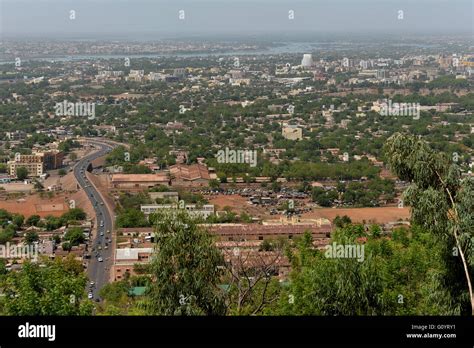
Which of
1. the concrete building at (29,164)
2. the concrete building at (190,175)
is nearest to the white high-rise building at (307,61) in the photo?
the concrete building at (190,175)

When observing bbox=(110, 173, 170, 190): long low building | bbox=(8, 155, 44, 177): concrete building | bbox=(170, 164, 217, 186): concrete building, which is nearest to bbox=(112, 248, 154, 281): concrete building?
bbox=(110, 173, 170, 190): long low building

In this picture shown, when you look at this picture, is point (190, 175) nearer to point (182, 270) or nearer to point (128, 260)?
point (128, 260)

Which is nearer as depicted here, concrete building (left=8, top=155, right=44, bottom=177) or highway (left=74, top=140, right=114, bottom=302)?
highway (left=74, top=140, right=114, bottom=302)

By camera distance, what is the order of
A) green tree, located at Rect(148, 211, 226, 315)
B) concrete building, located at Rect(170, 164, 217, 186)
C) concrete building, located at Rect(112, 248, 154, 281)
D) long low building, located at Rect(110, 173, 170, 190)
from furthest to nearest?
1. concrete building, located at Rect(170, 164, 217, 186)
2. long low building, located at Rect(110, 173, 170, 190)
3. concrete building, located at Rect(112, 248, 154, 281)
4. green tree, located at Rect(148, 211, 226, 315)

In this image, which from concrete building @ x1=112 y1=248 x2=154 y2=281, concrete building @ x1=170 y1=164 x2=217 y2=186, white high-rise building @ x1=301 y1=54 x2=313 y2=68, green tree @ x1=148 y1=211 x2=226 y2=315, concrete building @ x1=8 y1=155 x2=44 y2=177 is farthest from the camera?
white high-rise building @ x1=301 y1=54 x2=313 y2=68

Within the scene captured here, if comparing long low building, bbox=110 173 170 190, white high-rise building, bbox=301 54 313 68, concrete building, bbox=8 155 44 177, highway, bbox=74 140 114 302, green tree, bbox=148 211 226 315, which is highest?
white high-rise building, bbox=301 54 313 68

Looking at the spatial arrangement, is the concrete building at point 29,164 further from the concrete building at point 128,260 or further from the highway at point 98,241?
the concrete building at point 128,260

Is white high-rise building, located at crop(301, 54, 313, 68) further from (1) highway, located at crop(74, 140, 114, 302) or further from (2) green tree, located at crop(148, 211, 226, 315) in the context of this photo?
(2) green tree, located at crop(148, 211, 226, 315)
